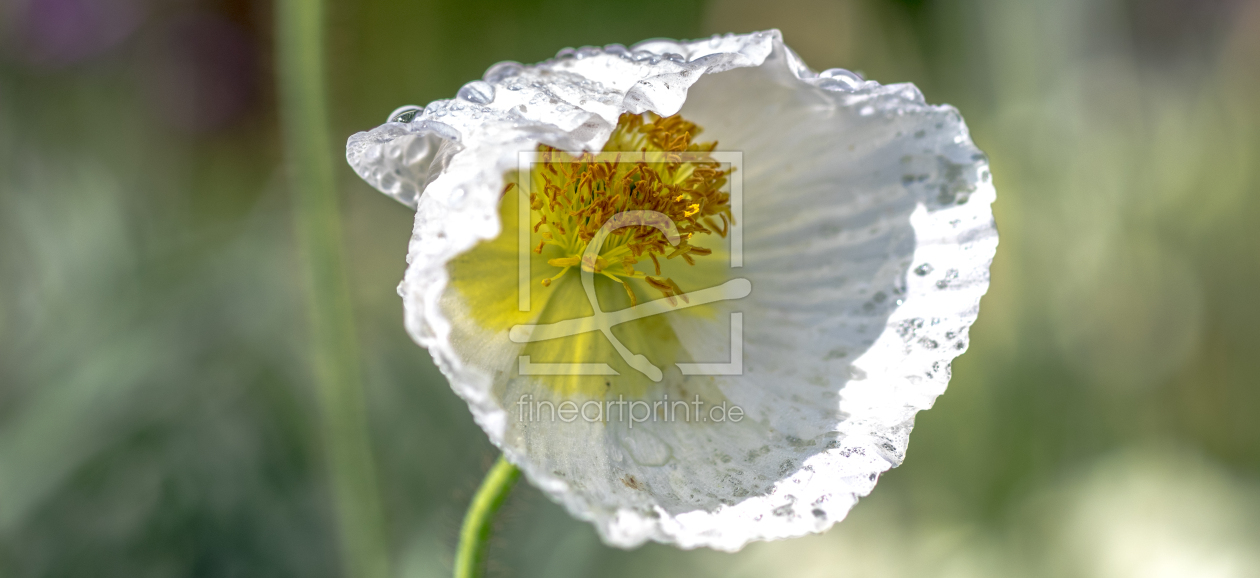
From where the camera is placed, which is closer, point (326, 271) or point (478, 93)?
point (478, 93)

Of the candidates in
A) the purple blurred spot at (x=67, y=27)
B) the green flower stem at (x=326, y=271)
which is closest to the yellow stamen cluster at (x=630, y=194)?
the green flower stem at (x=326, y=271)

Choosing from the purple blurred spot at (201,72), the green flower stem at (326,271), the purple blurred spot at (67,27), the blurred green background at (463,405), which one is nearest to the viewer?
the green flower stem at (326,271)

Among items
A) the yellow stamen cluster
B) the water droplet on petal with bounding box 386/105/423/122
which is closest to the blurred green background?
the yellow stamen cluster

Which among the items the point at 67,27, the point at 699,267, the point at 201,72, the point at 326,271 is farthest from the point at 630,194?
the point at 201,72

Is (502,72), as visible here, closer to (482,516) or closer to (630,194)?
(630,194)

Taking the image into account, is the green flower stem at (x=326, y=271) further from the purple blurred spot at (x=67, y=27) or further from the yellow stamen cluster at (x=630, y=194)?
the purple blurred spot at (x=67, y=27)

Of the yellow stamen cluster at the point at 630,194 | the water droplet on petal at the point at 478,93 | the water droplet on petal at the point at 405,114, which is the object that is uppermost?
Result: the water droplet on petal at the point at 478,93

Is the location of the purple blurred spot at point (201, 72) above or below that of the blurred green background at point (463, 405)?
above

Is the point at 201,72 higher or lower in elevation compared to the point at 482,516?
higher
